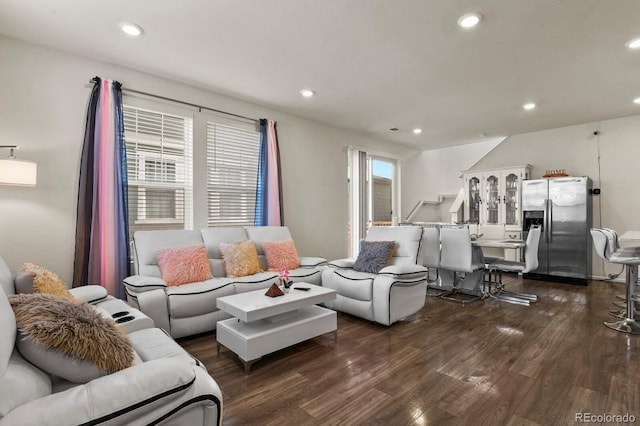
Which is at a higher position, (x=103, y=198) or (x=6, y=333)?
(x=103, y=198)

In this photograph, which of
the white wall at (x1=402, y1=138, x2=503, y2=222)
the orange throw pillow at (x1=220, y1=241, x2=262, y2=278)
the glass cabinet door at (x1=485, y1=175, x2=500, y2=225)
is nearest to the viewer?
the orange throw pillow at (x1=220, y1=241, x2=262, y2=278)

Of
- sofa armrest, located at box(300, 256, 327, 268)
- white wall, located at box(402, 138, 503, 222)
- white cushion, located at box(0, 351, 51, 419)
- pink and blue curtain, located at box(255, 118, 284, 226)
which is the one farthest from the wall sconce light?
white wall, located at box(402, 138, 503, 222)

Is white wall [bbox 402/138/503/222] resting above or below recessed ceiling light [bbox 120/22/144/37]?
below

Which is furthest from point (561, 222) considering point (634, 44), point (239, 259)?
point (239, 259)

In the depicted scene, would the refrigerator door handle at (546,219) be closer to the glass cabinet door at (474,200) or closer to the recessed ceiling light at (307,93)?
the glass cabinet door at (474,200)

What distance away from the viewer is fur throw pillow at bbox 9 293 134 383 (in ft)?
3.44

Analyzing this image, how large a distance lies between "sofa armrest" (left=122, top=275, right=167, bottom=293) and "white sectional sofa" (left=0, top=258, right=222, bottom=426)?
154 cm

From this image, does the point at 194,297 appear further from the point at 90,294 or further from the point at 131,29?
the point at 131,29

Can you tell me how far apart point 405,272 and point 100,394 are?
264cm

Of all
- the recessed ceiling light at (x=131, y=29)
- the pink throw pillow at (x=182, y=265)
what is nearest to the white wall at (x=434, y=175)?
the pink throw pillow at (x=182, y=265)

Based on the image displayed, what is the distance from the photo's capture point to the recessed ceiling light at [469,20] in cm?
237

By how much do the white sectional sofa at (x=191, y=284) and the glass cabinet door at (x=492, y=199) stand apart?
3704 millimetres

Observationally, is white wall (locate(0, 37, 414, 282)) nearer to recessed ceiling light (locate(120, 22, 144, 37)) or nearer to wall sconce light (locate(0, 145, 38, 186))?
wall sconce light (locate(0, 145, 38, 186))

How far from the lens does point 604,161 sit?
5055 mm
